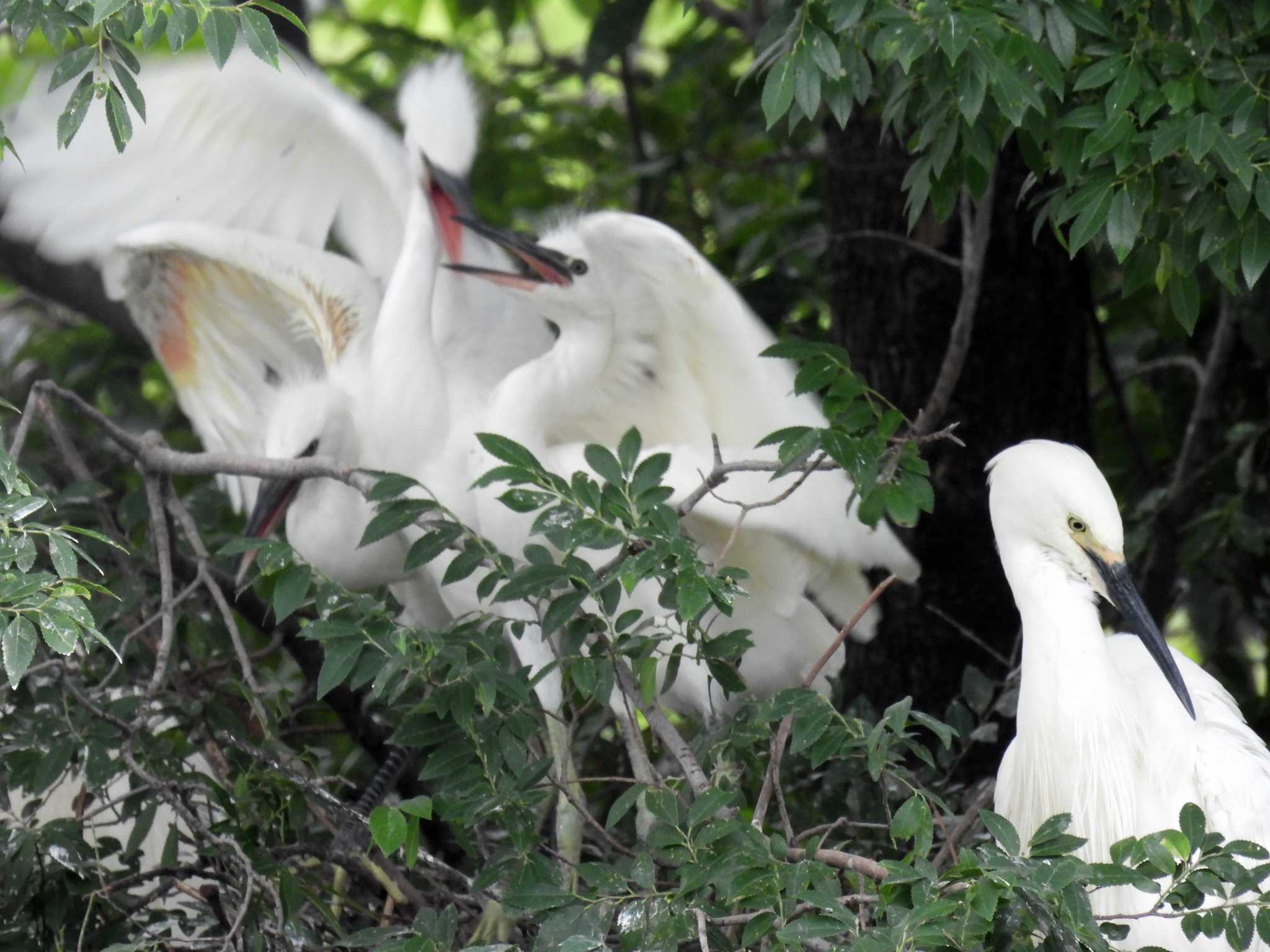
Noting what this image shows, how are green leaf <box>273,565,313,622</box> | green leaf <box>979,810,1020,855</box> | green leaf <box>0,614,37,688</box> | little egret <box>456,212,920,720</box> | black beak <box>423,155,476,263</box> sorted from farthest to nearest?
1. black beak <box>423,155,476,263</box>
2. little egret <box>456,212,920,720</box>
3. green leaf <box>273,565,313,622</box>
4. green leaf <box>979,810,1020,855</box>
5. green leaf <box>0,614,37,688</box>

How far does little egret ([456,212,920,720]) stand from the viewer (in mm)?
2650

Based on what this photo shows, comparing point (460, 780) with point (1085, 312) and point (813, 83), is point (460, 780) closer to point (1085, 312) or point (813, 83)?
point (813, 83)

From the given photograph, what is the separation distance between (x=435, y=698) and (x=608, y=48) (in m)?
1.72

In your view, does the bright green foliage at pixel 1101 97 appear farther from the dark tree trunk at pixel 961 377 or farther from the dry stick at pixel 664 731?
the dark tree trunk at pixel 961 377

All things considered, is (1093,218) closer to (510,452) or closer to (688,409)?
(510,452)

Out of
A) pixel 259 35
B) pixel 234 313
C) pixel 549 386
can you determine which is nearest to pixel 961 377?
pixel 549 386

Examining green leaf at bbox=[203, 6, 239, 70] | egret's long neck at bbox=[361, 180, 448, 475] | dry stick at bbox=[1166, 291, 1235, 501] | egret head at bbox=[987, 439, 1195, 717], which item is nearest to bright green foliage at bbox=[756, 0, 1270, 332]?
egret head at bbox=[987, 439, 1195, 717]

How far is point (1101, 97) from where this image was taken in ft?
6.46

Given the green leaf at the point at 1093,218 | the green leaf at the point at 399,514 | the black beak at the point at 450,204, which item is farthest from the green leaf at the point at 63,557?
the black beak at the point at 450,204

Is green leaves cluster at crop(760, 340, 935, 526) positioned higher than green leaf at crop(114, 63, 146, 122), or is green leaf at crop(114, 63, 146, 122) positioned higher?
green leaf at crop(114, 63, 146, 122)

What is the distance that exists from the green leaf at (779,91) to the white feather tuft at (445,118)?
1516mm

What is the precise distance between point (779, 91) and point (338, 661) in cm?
85

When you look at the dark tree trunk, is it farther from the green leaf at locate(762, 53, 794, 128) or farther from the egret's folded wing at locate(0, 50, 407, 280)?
the green leaf at locate(762, 53, 794, 128)

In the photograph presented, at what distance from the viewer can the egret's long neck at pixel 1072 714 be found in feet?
6.68
